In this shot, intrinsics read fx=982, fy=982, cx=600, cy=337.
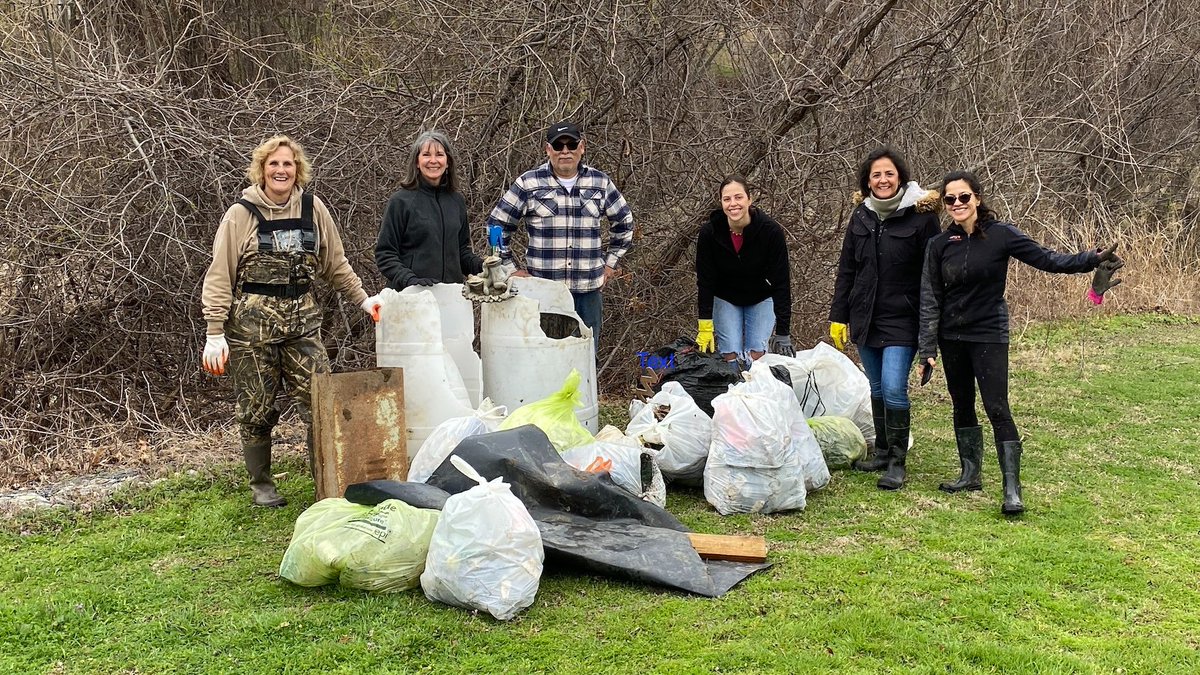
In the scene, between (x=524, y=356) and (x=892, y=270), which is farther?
(x=524, y=356)

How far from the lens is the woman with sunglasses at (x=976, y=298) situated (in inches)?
175

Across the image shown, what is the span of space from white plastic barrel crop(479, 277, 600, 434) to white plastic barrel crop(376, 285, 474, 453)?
41cm

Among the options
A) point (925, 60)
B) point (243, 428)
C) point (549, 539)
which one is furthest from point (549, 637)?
point (925, 60)

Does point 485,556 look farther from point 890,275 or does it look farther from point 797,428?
point 890,275

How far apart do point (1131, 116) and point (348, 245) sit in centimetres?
932

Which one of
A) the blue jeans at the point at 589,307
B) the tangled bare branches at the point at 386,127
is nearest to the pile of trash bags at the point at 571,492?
the blue jeans at the point at 589,307

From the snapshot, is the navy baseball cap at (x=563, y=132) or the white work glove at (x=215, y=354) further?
the navy baseball cap at (x=563, y=132)

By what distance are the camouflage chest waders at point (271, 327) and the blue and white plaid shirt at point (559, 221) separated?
1.21 m

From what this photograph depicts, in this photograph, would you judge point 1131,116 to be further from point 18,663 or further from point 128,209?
point 18,663

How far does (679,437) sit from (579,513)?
948 mm

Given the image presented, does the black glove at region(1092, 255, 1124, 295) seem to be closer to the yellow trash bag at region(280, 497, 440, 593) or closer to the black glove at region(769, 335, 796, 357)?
the black glove at region(769, 335, 796, 357)

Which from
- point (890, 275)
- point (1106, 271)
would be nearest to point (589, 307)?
point (890, 275)

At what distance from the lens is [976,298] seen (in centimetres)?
449

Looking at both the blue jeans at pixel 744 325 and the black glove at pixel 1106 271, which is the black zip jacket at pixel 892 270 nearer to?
the blue jeans at pixel 744 325
